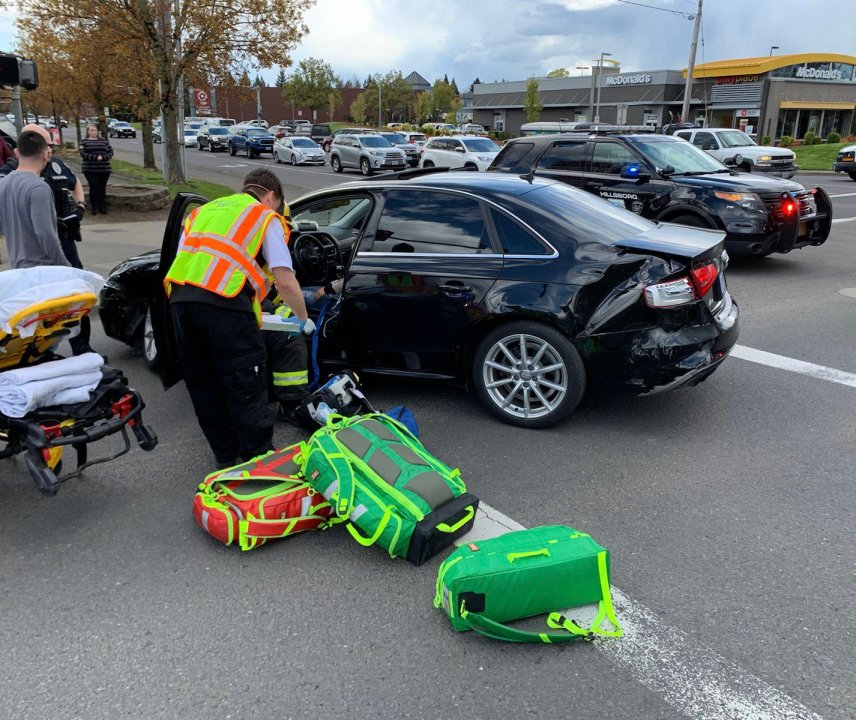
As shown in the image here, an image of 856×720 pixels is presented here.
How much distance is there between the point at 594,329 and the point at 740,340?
3.10 metres

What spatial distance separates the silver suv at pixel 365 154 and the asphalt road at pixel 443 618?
2596cm

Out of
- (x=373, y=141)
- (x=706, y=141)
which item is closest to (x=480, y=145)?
(x=373, y=141)

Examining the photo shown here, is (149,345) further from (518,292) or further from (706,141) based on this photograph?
(706,141)

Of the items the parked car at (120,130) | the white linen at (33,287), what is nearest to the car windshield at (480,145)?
the white linen at (33,287)

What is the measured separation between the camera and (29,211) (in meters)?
5.40

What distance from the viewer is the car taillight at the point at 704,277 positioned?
4.60 metres

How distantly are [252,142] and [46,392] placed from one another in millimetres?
37735

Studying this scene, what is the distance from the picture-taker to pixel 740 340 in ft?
22.9

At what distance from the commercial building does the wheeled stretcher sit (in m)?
51.0

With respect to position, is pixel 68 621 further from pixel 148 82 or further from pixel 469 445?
pixel 148 82

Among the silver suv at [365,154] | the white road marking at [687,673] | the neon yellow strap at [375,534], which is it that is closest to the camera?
the white road marking at [687,673]

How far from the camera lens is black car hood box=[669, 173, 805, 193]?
31.2 feet

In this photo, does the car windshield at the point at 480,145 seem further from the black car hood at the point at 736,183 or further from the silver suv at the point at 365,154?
the black car hood at the point at 736,183

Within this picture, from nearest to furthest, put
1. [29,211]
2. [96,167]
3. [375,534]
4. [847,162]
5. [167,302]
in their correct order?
1. [375,534]
2. [167,302]
3. [29,211]
4. [96,167]
5. [847,162]
